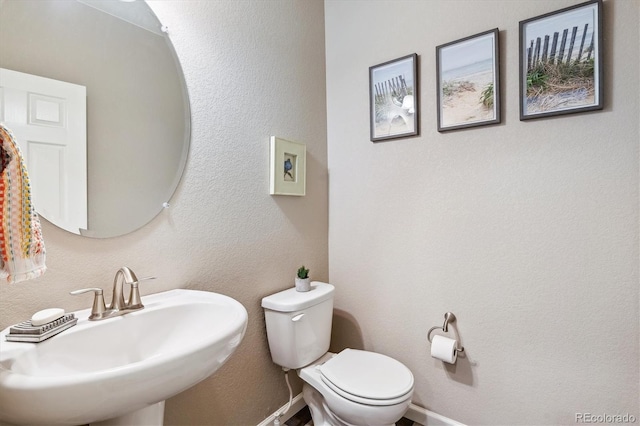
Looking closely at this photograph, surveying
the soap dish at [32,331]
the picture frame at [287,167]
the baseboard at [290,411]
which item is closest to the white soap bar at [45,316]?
the soap dish at [32,331]

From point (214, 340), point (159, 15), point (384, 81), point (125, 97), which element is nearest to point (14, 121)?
point (125, 97)

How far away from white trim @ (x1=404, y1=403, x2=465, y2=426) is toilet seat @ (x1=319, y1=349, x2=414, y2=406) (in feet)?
1.28

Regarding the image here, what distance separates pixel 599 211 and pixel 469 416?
1.09m

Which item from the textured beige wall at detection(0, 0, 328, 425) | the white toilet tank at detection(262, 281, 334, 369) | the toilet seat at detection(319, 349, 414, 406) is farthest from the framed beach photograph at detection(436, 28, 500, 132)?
the toilet seat at detection(319, 349, 414, 406)

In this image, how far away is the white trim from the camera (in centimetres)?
152

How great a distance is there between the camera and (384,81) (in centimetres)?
169

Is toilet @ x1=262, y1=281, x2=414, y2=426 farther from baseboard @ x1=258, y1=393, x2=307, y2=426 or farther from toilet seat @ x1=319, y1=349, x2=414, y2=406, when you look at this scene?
baseboard @ x1=258, y1=393, x2=307, y2=426

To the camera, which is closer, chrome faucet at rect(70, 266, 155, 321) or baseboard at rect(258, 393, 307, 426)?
chrome faucet at rect(70, 266, 155, 321)

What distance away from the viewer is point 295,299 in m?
1.44

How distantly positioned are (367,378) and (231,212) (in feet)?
3.08

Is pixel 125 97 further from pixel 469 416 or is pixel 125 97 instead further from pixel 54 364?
pixel 469 416

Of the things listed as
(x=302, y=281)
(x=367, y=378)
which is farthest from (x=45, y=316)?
(x=367, y=378)
